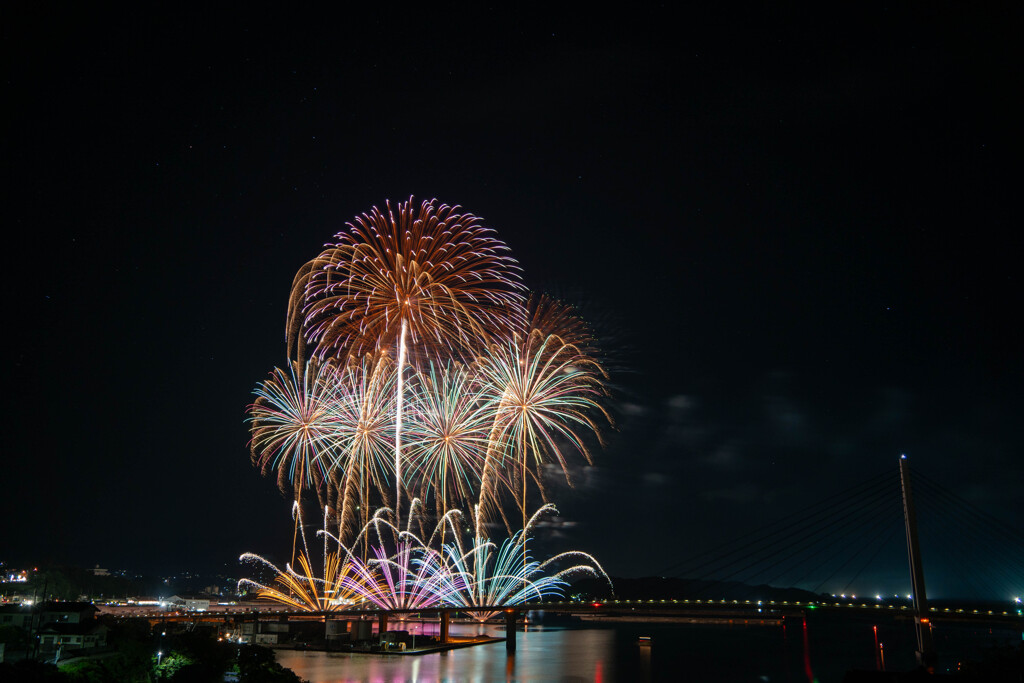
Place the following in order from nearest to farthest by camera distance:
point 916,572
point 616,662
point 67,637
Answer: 1. point 67,637
2. point 916,572
3. point 616,662

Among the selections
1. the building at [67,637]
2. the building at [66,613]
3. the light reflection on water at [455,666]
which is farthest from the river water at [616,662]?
the building at [66,613]

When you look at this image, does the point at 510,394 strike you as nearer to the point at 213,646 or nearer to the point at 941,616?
the point at 213,646

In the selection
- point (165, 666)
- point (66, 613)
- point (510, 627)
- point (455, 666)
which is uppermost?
point (66, 613)

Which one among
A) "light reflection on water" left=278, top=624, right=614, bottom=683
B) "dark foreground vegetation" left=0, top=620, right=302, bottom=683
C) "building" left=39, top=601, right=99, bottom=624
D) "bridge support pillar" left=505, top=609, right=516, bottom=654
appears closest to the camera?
"dark foreground vegetation" left=0, top=620, right=302, bottom=683

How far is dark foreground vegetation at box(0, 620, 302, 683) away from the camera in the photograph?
2291 cm

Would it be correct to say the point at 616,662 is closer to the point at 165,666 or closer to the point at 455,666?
the point at 455,666

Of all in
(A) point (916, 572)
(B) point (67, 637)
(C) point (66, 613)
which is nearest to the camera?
(B) point (67, 637)

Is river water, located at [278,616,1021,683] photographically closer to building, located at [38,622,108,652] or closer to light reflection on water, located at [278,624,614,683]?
light reflection on water, located at [278,624,614,683]

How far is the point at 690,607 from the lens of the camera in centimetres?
6359

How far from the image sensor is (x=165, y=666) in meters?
28.6

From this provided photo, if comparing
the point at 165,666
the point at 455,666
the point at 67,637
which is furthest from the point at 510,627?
the point at 165,666

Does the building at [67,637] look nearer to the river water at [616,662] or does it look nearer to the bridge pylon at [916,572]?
the river water at [616,662]

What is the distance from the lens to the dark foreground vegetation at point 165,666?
2291cm

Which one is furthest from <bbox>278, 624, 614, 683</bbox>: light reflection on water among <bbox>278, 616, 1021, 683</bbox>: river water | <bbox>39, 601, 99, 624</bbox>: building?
<bbox>39, 601, 99, 624</bbox>: building
